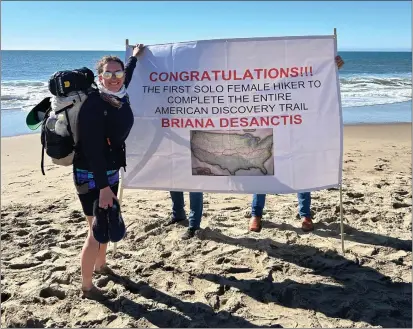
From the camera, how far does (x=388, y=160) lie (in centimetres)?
781

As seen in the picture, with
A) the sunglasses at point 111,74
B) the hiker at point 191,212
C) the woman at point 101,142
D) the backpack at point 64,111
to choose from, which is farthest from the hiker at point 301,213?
the backpack at point 64,111

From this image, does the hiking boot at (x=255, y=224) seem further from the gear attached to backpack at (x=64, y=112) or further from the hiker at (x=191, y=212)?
the gear attached to backpack at (x=64, y=112)

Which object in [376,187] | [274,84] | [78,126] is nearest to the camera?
[78,126]

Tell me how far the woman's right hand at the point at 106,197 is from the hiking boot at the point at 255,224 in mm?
2013

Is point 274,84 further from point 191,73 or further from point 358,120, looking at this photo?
point 358,120

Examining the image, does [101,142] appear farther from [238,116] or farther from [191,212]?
[191,212]

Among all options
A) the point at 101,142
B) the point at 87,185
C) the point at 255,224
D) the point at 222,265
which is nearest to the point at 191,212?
the point at 255,224

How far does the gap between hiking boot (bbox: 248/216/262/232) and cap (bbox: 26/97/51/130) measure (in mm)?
2374

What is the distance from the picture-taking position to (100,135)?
293 centimetres

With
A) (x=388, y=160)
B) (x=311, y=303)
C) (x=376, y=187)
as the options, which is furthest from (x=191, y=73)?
(x=388, y=160)

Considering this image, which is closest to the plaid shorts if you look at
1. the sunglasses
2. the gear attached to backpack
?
the gear attached to backpack

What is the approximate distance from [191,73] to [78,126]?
4.72 ft

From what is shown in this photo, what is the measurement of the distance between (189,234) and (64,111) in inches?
79.2

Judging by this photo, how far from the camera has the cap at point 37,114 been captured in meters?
3.29
